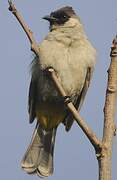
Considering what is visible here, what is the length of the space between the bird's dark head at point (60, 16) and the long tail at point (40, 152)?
3.71ft

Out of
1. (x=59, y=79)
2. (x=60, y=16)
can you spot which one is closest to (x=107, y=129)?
(x=59, y=79)

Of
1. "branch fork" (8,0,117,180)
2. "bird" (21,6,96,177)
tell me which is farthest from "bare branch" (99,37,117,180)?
"bird" (21,6,96,177)

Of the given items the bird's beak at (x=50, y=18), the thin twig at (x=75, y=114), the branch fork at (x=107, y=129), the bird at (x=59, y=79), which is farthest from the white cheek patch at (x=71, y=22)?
the branch fork at (x=107, y=129)

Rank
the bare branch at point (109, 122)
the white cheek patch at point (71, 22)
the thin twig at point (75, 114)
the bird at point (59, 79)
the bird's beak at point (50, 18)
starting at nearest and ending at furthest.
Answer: the bare branch at point (109, 122), the thin twig at point (75, 114), the bird at point (59, 79), the bird's beak at point (50, 18), the white cheek patch at point (71, 22)

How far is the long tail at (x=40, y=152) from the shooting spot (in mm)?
4547

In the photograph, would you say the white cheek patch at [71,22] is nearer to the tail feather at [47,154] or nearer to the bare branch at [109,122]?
the tail feather at [47,154]

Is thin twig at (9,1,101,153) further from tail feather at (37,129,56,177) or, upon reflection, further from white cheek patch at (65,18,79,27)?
white cheek patch at (65,18,79,27)

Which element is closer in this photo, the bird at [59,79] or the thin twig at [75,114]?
the thin twig at [75,114]

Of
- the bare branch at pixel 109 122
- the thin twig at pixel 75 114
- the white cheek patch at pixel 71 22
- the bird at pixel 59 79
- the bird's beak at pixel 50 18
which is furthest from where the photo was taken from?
the white cheek patch at pixel 71 22

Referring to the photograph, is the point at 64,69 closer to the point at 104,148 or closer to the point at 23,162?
the point at 23,162

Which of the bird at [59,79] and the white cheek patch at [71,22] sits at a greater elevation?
the white cheek patch at [71,22]

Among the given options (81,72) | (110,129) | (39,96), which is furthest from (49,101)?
(110,129)

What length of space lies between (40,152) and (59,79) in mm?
990

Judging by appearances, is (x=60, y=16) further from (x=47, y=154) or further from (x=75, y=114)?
(x=75, y=114)
